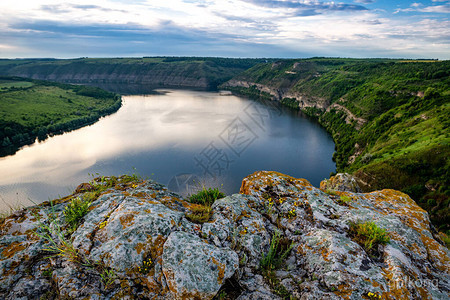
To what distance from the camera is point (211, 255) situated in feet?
12.5

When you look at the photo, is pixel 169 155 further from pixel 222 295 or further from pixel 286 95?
pixel 286 95

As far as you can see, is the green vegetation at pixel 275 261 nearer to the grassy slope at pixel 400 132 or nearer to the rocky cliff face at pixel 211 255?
the rocky cliff face at pixel 211 255

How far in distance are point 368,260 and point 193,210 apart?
375 cm

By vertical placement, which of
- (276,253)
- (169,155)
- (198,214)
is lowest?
(169,155)

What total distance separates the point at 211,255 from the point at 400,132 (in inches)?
2112

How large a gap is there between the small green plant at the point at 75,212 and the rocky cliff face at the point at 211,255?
0.09 metres

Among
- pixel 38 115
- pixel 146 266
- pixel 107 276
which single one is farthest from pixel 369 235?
pixel 38 115

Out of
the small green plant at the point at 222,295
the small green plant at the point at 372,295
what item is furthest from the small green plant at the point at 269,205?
A: the small green plant at the point at 372,295

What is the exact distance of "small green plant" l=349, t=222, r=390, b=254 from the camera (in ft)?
14.1

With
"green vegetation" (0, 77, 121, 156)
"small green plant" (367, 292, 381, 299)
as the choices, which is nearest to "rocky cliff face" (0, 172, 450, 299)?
"small green plant" (367, 292, 381, 299)

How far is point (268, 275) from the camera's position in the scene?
392 centimetres

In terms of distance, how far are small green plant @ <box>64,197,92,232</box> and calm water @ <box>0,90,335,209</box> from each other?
2720 centimetres

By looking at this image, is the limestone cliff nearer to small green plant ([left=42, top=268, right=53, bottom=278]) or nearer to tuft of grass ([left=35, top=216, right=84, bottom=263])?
tuft of grass ([left=35, top=216, right=84, bottom=263])

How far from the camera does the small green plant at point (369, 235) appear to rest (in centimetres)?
430
